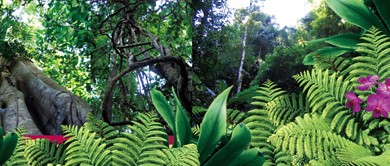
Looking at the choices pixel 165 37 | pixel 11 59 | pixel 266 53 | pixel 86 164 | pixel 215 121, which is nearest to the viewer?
pixel 86 164

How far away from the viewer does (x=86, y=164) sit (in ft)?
1.04

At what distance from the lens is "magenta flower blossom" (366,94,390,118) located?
0.45 metres

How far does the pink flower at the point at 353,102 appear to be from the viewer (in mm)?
464

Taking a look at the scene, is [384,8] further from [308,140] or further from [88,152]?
[88,152]

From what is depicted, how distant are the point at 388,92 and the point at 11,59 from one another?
2.95 m

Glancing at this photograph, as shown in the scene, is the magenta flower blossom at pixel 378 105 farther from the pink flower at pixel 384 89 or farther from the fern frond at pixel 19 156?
the fern frond at pixel 19 156

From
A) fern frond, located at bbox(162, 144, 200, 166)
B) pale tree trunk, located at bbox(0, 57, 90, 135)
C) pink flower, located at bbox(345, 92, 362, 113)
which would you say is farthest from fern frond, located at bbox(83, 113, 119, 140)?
pale tree trunk, located at bbox(0, 57, 90, 135)

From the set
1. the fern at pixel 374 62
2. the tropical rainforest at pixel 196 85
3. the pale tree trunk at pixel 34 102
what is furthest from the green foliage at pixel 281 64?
the fern at pixel 374 62

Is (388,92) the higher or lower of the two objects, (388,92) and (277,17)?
the lower

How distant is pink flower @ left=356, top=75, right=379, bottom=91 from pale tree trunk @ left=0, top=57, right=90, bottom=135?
1765 mm

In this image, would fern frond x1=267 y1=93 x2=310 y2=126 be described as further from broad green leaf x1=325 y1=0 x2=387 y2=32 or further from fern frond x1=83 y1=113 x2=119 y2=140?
broad green leaf x1=325 y1=0 x2=387 y2=32

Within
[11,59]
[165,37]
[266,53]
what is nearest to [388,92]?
[266,53]

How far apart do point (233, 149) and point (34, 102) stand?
247 centimetres

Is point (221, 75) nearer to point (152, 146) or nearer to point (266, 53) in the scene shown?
point (266, 53)
